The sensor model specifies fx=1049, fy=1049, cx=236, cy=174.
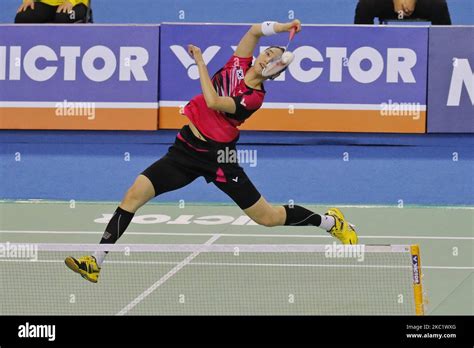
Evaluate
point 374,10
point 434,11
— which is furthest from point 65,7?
point 434,11

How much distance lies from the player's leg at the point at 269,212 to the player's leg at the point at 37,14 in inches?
211

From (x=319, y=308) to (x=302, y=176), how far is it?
16.1 ft

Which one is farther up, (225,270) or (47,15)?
(47,15)

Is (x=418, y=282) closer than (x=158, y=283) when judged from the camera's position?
Yes

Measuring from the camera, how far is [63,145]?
40.4 ft

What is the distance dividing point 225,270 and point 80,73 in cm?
423

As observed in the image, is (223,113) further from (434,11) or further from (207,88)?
(434,11)

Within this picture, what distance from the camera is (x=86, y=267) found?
7578 millimetres

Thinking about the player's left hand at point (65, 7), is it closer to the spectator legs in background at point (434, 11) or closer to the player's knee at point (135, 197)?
the spectator legs in background at point (434, 11)

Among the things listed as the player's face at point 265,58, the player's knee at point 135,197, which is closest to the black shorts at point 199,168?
the player's knee at point 135,197

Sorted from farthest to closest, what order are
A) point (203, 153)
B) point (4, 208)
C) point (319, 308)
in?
point (4, 208) < point (203, 153) < point (319, 308)
